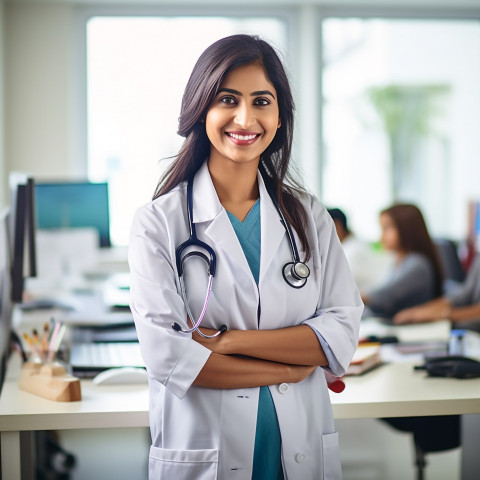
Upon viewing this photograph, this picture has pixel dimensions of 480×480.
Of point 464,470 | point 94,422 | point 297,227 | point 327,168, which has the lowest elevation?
point 464,470

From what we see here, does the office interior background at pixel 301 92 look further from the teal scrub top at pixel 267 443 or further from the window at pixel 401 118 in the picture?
the teal scrub top at pixel 267 443

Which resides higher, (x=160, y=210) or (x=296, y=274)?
(x=160, y=210)

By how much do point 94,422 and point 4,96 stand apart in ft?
12.2

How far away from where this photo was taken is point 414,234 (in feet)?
11.5

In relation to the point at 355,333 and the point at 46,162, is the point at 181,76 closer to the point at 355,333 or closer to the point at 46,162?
the point at 46,162

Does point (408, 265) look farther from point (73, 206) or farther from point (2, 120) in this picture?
point (2, 120)

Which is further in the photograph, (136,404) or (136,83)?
(136,83)

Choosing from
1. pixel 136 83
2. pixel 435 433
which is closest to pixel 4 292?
pixel 435 433

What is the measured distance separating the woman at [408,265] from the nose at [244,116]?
2247 mm

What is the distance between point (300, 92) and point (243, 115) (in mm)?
3801

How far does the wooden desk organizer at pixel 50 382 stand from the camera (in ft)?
5.62

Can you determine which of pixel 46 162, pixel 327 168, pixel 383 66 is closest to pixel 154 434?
pixel 46 162

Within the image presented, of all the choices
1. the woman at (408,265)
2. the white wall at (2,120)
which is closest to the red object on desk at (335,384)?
the woman at (408,265)

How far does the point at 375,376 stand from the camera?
1991 millimetres
